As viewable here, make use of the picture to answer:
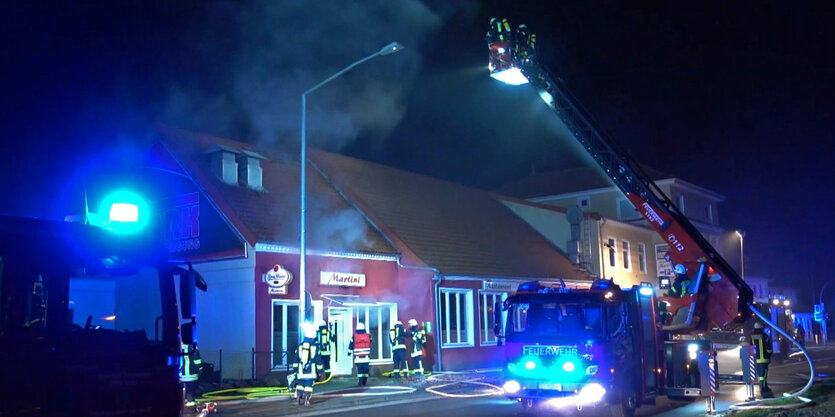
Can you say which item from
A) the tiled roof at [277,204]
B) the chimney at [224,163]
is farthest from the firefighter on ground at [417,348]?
the chimney at [224,163]

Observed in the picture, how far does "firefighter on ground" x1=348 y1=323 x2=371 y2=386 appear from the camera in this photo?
19250 millimetres

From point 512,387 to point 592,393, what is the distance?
144 cm

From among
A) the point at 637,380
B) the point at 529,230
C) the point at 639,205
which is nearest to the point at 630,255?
the point at 529,230

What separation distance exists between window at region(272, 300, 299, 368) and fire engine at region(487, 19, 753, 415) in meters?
9.09

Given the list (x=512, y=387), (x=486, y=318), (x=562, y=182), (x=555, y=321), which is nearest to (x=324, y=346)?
(x=512, y=387)

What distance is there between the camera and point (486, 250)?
2850 centimetres

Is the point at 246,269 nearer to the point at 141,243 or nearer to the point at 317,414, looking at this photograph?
the point at 317,414

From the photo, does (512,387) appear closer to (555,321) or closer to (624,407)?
(555,321)

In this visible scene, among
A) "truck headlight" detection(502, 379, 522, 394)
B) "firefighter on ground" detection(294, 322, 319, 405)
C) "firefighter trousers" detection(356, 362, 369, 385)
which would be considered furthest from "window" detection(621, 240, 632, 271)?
"truck headlight" detection(502, 379, 522, 394)

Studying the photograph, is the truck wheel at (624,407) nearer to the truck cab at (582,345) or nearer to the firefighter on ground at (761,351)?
the truck cab at (582,345)

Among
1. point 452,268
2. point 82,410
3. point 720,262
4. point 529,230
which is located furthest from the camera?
point 529,230

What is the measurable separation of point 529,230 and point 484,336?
9.37 meters

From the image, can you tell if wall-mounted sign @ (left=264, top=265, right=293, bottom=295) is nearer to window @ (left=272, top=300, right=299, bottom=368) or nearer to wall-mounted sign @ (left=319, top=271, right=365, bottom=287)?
window @ (left=272, top=300, right=299, bottom=368)

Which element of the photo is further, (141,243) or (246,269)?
(246,269)
